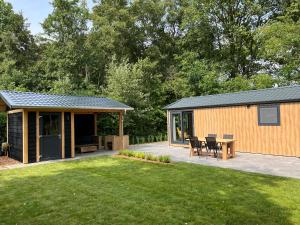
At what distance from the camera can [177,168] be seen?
8.96 metres

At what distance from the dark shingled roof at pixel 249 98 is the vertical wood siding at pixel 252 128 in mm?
281

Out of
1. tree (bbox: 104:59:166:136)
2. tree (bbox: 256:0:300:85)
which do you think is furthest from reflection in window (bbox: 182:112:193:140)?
tree (bbox: 256:0:300:85)

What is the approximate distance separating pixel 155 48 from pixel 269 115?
1823cm

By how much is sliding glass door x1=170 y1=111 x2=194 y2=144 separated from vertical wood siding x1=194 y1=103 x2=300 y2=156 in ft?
1.71

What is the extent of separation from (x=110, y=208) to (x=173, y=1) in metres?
29.8

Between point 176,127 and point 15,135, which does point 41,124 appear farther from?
point 176,127

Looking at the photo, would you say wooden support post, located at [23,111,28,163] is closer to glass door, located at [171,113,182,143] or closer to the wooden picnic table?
the wooden picnic table

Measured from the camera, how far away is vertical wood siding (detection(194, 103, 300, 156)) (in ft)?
36.4

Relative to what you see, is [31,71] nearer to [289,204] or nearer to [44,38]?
[44,38]

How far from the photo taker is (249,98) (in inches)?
513

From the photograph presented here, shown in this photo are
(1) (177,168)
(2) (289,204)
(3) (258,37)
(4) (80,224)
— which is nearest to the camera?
(4) (80,224)

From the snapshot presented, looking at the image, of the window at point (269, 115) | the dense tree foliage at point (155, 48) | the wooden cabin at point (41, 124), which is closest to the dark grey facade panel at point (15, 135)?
the wooden cabin at point (41, 124)

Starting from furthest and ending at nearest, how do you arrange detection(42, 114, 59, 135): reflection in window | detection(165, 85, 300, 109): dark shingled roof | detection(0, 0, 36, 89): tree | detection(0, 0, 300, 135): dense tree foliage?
detection(0, 0, 36, 89): tree
detection(0, 0, 300, 135): dense tree foliage
detection(165, 85, 300, 109): dark shingled roof
detection(42, 114, 59, 135): reflection in window

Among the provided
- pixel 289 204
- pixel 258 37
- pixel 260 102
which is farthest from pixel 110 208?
pixel 258 37
